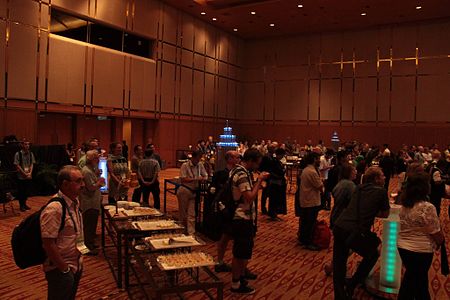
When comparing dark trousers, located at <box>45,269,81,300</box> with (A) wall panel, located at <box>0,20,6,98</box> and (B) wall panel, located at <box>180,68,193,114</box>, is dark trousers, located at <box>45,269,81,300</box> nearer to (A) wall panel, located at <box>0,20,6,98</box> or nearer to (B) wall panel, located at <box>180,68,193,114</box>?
(A) wall panel, located at <box>0,20,6,98</box>

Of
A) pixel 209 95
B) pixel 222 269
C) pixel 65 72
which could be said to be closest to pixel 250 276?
pixel 222 269

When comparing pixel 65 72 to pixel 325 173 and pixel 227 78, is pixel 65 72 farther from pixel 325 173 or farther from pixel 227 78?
pixel 227 78

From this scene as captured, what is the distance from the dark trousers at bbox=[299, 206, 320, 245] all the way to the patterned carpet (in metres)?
0.18

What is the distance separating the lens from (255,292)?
14.3 feet

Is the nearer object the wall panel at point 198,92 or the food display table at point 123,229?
the food display table at point 123,229

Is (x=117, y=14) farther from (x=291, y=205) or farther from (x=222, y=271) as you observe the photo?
(x=222, y=271)

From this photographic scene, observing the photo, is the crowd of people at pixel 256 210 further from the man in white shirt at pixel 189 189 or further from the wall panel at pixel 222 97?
the wall panel at pixel 222 97

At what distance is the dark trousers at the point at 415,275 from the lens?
3.23 metres

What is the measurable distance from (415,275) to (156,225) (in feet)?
8.15

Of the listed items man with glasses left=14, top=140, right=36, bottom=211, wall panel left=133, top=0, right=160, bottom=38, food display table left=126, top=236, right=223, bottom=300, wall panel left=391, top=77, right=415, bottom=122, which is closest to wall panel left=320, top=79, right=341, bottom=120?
wall panel left=391, top=77, right=415, bottom=122

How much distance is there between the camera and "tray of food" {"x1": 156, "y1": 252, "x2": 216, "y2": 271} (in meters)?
3.07

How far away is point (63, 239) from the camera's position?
2.58 metres

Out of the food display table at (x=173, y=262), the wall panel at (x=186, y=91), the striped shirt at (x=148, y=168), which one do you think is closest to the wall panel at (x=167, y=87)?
the wall panel at (x=186, y=91)

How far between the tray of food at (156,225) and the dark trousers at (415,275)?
214 cm
